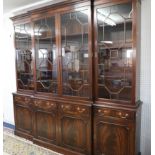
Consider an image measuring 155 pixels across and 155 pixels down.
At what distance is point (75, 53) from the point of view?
264 centimetres

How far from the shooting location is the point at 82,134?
8.46 feet

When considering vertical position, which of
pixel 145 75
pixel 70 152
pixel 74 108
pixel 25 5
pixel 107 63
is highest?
pixel 25 5

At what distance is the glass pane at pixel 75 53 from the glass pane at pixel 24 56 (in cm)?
87

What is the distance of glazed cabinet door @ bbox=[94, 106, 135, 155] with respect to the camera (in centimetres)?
219

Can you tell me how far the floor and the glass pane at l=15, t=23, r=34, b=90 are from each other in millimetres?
1056

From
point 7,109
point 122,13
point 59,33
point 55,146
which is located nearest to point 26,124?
point 55,146

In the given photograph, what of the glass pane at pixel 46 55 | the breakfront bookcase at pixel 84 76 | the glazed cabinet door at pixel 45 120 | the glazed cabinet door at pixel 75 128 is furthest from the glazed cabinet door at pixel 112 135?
the glass pane at pixel 46 55

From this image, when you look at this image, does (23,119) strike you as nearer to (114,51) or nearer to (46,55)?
(46,55)

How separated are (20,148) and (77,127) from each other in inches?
50.3

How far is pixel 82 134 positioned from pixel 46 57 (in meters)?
1.42

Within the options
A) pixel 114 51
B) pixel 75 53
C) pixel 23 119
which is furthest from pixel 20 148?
pixel 114 51

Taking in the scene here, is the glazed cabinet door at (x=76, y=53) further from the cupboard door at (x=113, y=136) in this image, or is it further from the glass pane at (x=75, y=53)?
the cupboard door at (x=113, y=136)

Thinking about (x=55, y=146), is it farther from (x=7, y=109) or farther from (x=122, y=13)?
(x=122, y=13)

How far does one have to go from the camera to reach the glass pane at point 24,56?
10.8 ft
